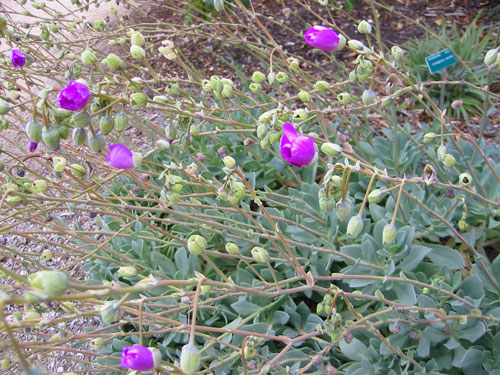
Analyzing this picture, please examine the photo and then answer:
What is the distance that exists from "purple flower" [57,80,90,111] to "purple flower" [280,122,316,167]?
47cm

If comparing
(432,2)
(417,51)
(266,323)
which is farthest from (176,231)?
(432,2)

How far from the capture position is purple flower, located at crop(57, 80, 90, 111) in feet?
3.03

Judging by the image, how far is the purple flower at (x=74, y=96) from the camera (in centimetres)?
92

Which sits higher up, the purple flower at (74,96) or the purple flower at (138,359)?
the purple flower at (74,96)

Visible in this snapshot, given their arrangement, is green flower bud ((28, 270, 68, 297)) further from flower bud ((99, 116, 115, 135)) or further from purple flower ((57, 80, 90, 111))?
flower bud ((99, 116, 115, 135))

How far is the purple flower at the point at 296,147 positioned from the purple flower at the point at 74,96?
470 millimetres

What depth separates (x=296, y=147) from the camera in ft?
3.33

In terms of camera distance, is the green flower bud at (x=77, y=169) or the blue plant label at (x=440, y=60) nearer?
the green flower bud at (x=77, y=169)

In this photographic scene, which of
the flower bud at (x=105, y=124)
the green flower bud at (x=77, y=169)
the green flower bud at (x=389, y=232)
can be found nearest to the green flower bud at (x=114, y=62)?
the flower bud at (x=105, y=124)

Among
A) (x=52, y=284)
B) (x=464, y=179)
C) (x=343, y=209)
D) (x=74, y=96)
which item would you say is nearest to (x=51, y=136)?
(x=74, y=96)

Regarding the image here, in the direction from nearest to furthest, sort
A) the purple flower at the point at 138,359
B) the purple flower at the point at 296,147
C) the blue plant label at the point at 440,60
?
the purple flower at the point at 138,359
the purple flower at the point at 296,147
the blue plant label at the point at 440,60

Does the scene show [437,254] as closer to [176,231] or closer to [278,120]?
[278,120]

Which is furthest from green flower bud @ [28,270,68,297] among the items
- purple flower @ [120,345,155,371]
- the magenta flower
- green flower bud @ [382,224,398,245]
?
the magenta flower

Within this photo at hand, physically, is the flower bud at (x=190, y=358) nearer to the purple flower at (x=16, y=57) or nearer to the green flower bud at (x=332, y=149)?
the green flower bud at (x=332, y=149)
